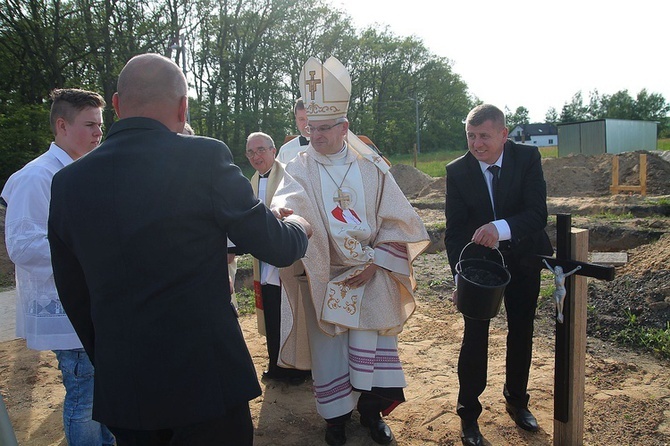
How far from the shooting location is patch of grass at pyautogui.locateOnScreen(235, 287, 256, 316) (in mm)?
6383

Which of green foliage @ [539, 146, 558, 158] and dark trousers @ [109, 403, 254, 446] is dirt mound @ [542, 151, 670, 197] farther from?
dark trousers @ [109, 403, 254, 446]

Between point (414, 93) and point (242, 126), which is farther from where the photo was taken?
point (414, 93)

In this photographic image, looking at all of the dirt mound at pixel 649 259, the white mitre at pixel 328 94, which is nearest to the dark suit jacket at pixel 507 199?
the white mitre at pixel 328 94

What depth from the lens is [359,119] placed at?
47719 mm

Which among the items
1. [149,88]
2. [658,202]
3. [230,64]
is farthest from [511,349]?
[230,64]

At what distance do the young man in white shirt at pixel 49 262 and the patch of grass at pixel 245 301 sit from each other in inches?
141

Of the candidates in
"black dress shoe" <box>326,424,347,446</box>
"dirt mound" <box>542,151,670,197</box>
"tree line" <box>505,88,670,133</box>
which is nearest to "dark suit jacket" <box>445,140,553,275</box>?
"black dress shoe" <box>326,424,347,446</box>

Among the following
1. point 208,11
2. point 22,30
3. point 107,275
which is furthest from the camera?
point 208,11

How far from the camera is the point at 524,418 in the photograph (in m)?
3.40

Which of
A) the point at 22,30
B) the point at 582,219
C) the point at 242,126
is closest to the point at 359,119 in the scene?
the point at 242,126

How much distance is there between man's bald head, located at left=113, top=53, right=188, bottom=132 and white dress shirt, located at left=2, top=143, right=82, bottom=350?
1.13 metres

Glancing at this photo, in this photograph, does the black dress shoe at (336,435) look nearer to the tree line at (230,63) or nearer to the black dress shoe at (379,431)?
the black dress shoe at (379,431)

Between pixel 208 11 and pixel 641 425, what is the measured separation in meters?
33.9

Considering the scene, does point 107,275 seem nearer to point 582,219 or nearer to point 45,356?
point 45,356
